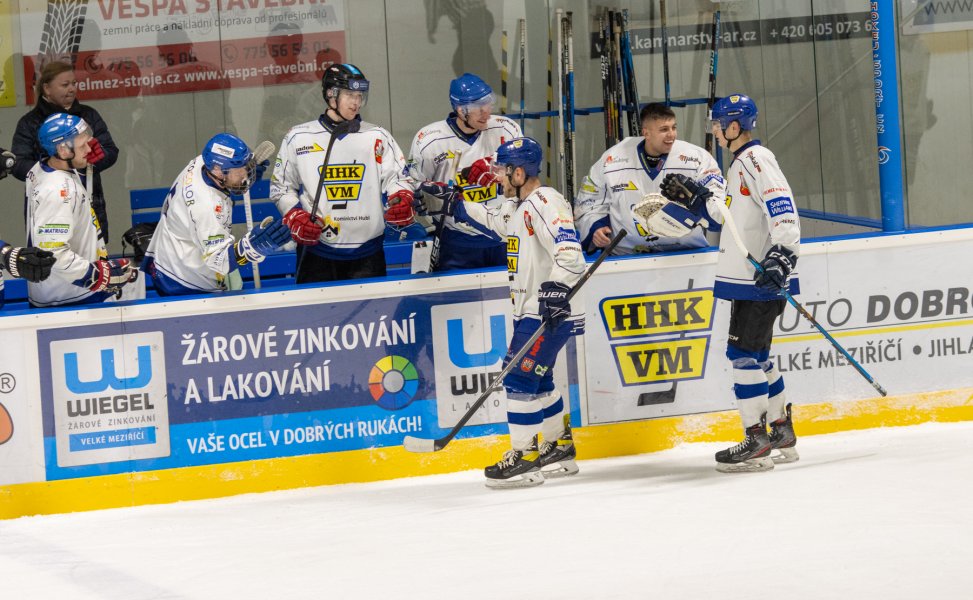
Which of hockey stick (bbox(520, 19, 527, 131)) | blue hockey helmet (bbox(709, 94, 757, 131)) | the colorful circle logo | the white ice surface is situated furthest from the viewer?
hockey stick (bbox(520, 19, 527, 131))

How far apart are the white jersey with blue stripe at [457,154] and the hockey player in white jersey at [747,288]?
916 millimetres

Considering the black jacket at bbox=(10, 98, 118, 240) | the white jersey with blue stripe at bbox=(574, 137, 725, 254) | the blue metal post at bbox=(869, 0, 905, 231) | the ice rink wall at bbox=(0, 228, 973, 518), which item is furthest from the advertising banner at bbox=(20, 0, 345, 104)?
the blue metal post at bbox=(869, 0, 905, 231)

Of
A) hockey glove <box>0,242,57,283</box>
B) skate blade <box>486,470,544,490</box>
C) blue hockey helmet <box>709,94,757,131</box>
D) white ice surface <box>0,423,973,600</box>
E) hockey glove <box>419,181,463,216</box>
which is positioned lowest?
white ice surface <box>0,423,973,600</box>

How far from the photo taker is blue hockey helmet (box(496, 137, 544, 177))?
5.05m

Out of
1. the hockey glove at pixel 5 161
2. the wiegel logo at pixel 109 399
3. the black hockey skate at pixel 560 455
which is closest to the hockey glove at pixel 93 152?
the hockey glove at pixel 5 161

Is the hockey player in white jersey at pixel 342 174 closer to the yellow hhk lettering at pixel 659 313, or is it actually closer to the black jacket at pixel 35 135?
the yellow hhk lettering at pixel 659 313

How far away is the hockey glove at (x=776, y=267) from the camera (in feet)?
16.1

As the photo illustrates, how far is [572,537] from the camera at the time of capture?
4387 millimetres

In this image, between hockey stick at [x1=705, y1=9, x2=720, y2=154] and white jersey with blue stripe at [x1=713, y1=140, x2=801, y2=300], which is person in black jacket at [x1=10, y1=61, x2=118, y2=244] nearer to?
white jersey with blue stripe at [x1=713, y1=140, x2=801, y2=300]

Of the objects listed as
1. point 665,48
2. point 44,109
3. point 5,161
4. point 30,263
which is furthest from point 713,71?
point 30,263

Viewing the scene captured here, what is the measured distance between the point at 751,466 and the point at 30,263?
2918mm

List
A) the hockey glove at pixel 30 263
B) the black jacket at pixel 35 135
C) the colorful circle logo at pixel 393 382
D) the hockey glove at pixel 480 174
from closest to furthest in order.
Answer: the hockey glove at pixel 30 263
the colorful circle logo at pixel 393 382
the hockey glove at pixel 480 174
the black jacket at pixel 35 135

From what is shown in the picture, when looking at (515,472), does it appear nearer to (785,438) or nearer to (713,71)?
(785,438)

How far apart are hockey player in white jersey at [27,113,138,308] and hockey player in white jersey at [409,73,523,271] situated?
1359 mm
